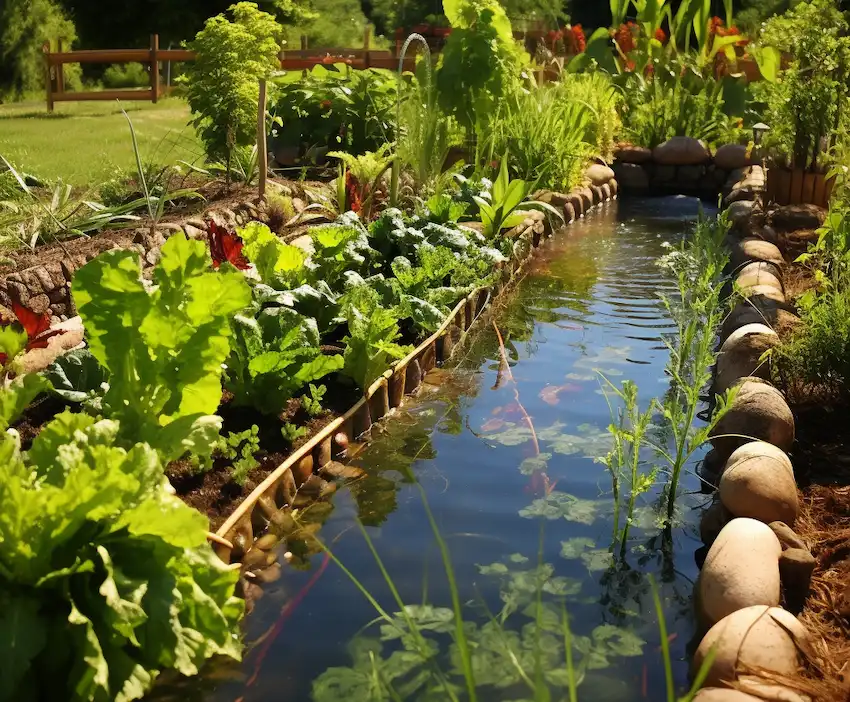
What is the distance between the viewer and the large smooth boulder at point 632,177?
1067 centimetres

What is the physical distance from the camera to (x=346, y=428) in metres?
3.94

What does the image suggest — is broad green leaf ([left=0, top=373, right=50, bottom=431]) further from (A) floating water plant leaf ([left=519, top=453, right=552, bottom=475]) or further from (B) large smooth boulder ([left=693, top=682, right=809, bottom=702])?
(B) large smooth boulder ([left=693, top=682, right=809, bottom=702])

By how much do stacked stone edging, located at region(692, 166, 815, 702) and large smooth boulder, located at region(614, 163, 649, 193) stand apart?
6065mm

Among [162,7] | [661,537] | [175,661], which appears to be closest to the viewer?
[175,661]

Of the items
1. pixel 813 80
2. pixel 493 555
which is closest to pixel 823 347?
pixel 493 555

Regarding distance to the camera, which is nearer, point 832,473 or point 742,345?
point 832,473

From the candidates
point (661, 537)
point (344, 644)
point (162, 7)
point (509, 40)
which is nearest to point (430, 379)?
point (661, 537)

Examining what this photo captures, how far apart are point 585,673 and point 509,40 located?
6.63 m

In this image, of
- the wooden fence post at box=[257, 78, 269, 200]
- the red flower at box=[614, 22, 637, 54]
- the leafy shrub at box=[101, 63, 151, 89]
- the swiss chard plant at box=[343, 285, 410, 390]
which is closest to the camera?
the swiss chard plant at box=[343, 285, 410, 390]

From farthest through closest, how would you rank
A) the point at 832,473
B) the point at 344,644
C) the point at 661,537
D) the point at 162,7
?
1. the point at 162,7
2. the point at 832,473
3. the point at 661,537
4. the point at 344,644

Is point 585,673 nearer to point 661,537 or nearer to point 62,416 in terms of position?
point 661,537

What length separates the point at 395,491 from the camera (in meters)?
3.61

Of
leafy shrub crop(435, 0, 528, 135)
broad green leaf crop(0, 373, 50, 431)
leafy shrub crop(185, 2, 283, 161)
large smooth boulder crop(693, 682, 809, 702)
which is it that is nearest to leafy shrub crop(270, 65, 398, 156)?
leafy shrub crop(435, 0, 528, 135)

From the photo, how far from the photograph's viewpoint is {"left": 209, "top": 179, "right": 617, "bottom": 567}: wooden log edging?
3.07 metres
